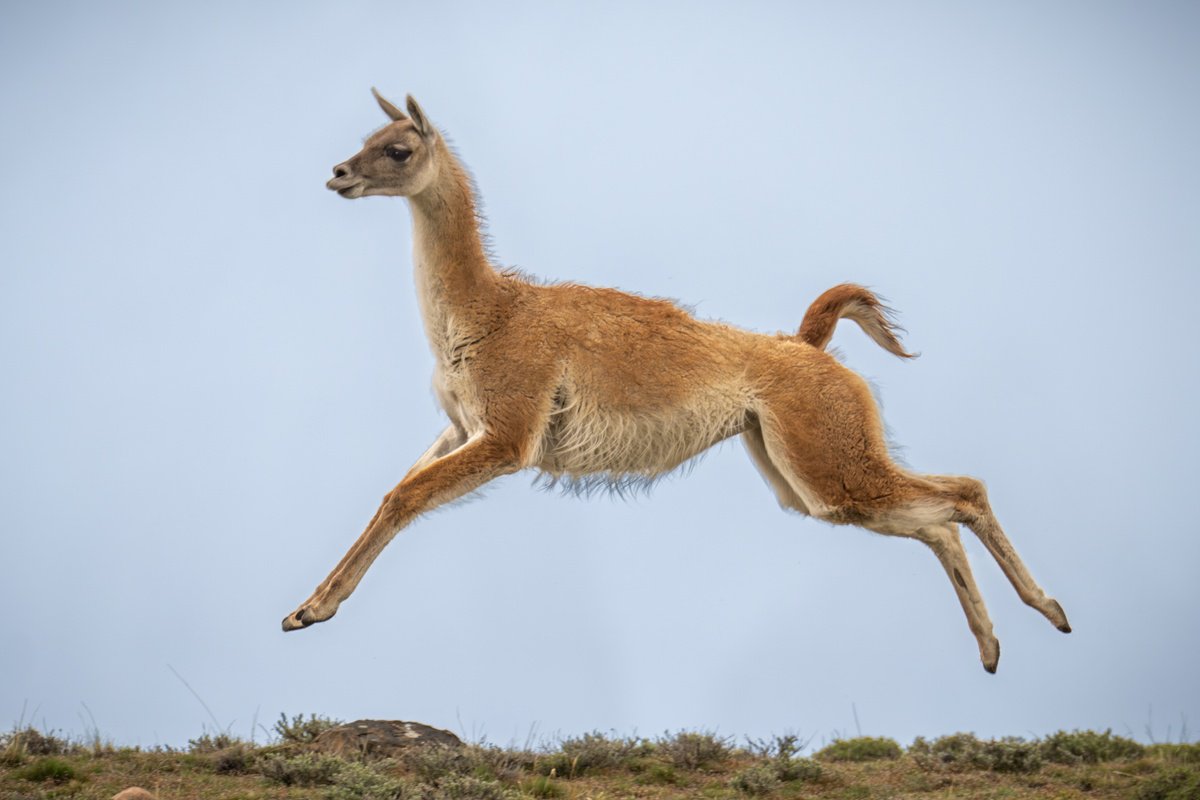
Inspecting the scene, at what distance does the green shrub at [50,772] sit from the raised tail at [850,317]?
613cm

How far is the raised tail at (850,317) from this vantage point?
36.6ft

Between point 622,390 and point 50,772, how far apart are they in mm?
4680

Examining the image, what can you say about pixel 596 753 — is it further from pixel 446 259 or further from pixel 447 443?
pixel 446 259

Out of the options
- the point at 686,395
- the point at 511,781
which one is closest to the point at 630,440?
the point at 686,395

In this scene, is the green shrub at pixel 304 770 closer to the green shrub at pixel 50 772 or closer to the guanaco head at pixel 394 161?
the green shrub at pixel 50 772

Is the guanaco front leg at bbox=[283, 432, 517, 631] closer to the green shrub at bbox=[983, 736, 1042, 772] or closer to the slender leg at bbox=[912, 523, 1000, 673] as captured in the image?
the slender leg at bbox=[912, 523, 1000, 673]

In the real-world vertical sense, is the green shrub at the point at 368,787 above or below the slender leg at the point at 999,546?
below

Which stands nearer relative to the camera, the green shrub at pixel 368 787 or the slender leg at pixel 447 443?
the green shrub at pixel 368 787

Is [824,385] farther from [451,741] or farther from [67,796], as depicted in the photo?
[67,796]

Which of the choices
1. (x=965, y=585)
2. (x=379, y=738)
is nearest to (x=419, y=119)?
(x=379, y=738)

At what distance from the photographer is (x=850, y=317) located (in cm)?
1157

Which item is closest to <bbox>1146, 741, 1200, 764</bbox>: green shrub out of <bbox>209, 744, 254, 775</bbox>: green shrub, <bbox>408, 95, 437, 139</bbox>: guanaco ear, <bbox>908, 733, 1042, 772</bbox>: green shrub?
<bbox>908, 733, 1042, 772</bbox>: green shrub

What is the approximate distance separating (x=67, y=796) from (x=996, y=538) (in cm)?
662

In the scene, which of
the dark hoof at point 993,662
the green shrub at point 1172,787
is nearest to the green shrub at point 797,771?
the dark hoof at point 993,662
